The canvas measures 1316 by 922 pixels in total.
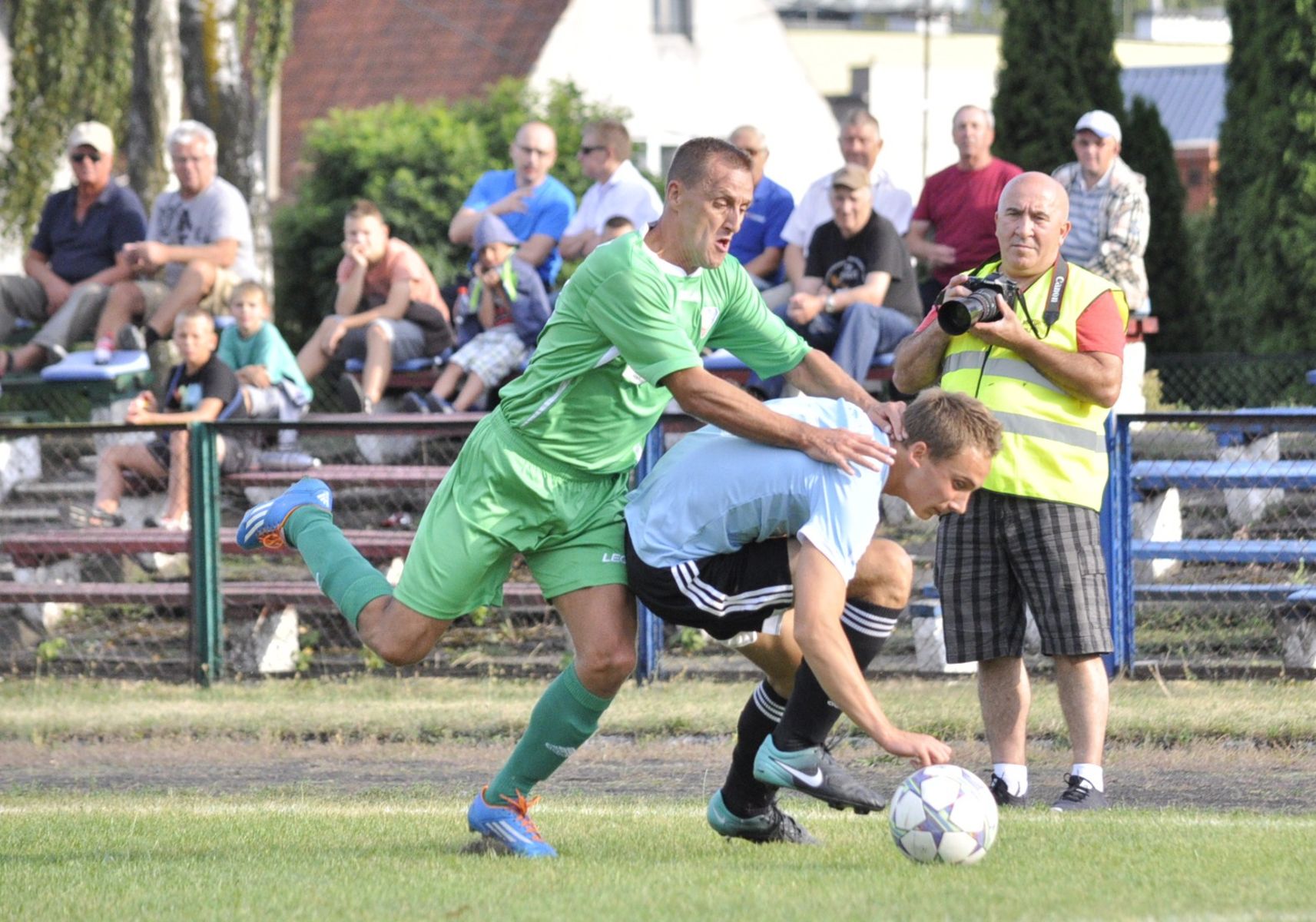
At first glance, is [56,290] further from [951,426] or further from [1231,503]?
[951,426]

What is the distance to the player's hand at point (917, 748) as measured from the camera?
5031 millimetres

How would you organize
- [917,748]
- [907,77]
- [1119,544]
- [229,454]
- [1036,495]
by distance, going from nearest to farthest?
[917,748]
[1036,495]
[1119,544]
[229,454]
[907,77]

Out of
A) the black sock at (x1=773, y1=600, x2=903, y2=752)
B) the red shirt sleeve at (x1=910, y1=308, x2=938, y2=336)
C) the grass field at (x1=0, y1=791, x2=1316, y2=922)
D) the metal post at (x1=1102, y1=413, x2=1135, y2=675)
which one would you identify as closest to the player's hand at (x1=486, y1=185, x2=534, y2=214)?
the metal post at (x1=1102, y1=413, x2=1135, y2=675)

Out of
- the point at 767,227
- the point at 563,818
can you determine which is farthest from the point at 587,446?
the point at 767,227

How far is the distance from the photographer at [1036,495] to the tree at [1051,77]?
11277mm

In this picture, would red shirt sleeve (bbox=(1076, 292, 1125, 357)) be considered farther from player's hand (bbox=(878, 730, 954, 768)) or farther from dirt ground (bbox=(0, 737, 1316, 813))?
player's hand (bbox=(878, 730, 954, 768))

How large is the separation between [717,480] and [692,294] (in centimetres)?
65

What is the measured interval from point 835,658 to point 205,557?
262 inches

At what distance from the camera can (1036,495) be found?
6.97m

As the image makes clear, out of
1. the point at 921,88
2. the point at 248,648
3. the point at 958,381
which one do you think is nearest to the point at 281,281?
the point at 248,648

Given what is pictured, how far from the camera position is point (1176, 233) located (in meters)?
18.6

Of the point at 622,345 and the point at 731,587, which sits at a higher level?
the point at 622,345

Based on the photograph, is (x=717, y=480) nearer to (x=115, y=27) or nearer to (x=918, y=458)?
(x=918, y=458)

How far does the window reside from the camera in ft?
115
